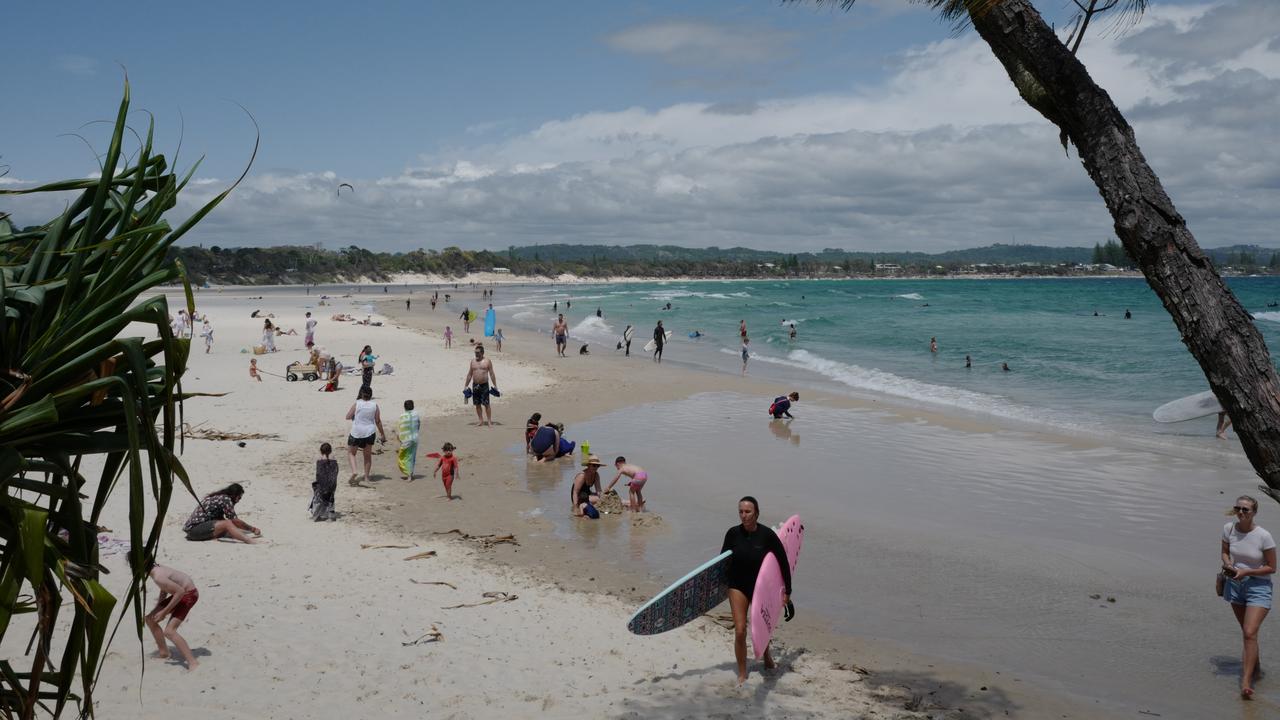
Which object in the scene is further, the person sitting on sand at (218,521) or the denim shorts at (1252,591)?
the person sitting on sand at (218,521)

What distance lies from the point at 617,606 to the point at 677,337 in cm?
Result: 3364

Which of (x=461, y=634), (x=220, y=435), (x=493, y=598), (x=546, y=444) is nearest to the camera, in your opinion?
(x=461, y=634)

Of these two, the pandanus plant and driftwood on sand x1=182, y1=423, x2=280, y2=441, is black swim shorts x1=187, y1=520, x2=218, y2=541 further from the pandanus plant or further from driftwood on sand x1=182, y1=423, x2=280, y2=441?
the pandanus plant

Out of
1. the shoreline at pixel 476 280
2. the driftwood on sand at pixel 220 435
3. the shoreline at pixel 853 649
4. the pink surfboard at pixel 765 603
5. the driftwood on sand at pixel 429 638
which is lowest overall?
the shoreline at pixel 853 649

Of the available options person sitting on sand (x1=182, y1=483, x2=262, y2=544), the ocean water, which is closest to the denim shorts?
the ocean water

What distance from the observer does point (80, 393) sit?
7.86 ft

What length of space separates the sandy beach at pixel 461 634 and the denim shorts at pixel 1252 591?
4.62ft

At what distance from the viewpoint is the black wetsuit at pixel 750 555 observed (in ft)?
21.8

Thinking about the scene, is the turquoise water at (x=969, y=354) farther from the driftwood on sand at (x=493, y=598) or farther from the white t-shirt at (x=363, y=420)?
the driftwood on sand at (x=493, y=598)

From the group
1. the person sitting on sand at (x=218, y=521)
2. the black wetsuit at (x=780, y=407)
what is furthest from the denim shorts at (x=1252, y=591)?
the black wetsuit at (x=780, y=407)

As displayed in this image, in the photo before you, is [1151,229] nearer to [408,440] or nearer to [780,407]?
[408,440]

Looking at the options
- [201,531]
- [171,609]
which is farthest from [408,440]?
[171,609]

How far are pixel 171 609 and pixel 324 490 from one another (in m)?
3.64

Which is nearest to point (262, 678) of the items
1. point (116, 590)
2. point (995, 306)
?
point (116, 590)
